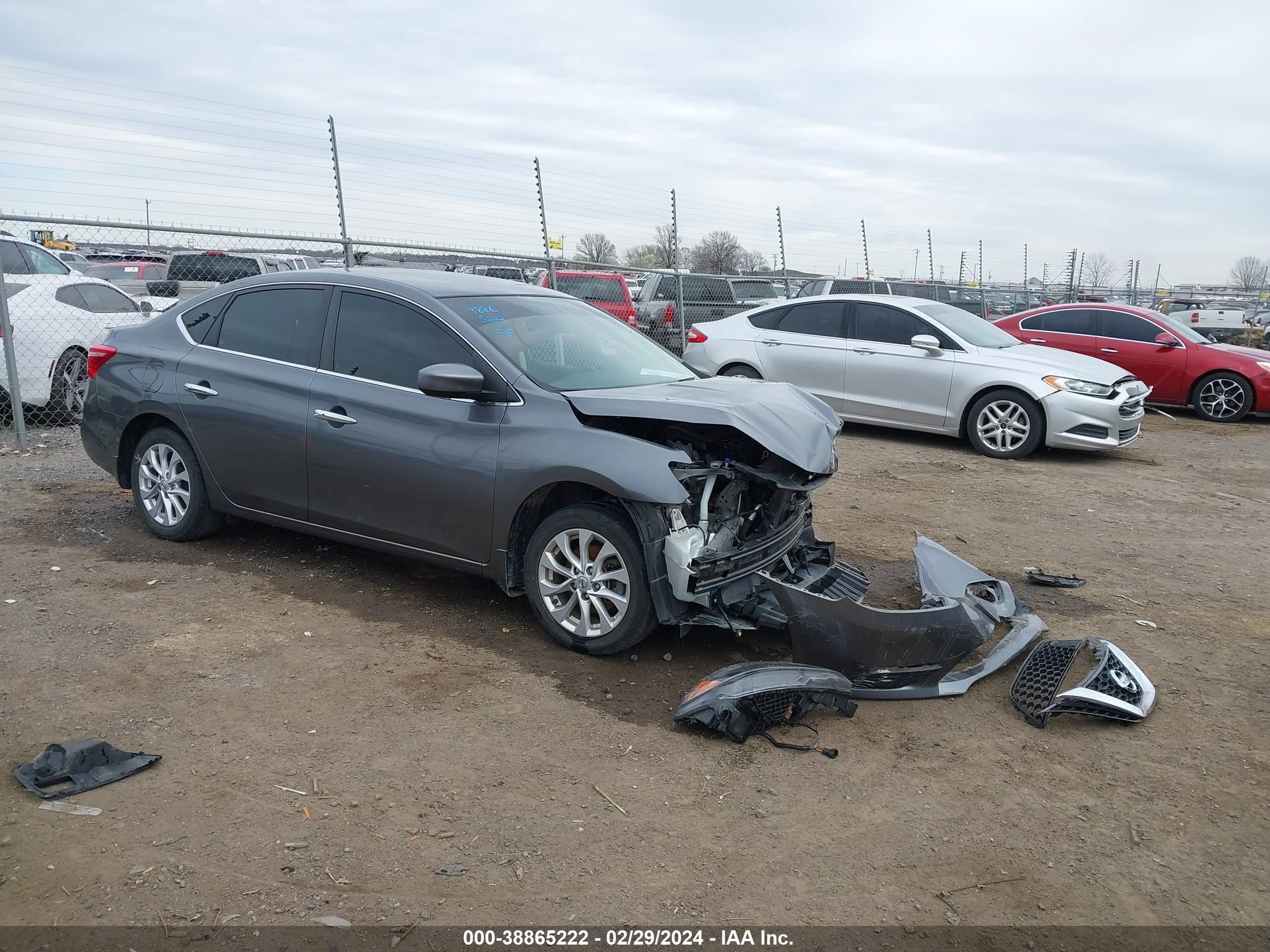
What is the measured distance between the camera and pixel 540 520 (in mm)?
4793

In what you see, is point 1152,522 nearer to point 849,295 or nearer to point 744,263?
point 849,295

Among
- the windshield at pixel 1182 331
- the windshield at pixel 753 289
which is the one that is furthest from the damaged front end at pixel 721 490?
the windshield at pixel 753 289

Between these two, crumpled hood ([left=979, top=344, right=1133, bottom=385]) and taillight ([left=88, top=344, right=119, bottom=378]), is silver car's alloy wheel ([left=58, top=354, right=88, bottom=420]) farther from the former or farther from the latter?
Result: crumpled hood ([left=979, top=344, right=1133, bottom=385])

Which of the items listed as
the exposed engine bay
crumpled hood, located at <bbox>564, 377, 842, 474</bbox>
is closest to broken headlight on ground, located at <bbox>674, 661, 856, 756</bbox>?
the exposed engine bay

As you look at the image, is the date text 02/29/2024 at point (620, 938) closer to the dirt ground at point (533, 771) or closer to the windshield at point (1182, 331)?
the dirt ground at point (533, 771)

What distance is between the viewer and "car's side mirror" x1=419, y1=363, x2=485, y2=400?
459cm

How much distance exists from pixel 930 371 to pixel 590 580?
691cm

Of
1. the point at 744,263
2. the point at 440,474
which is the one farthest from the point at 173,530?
the point at 744,263

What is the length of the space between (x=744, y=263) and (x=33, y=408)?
2055cm

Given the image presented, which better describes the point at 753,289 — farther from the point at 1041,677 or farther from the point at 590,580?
the point at 1041,677

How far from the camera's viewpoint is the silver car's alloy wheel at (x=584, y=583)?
4.43 metres

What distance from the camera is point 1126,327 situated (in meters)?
13.7

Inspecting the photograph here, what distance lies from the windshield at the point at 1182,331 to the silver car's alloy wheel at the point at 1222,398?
2.10 ft

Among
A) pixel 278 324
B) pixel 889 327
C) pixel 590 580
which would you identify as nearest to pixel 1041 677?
pixel 590 580
